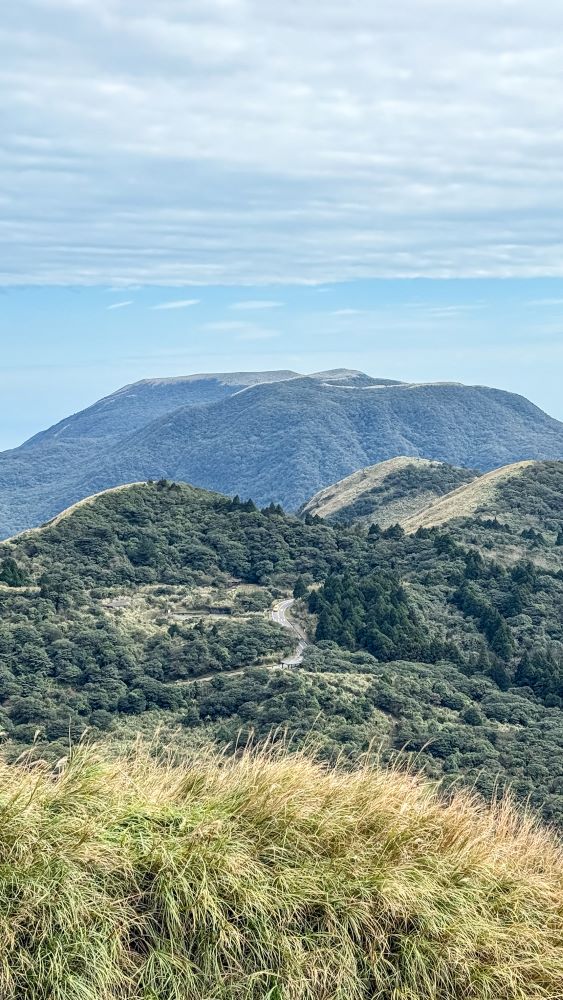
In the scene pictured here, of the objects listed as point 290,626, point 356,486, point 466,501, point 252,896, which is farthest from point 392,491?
point 252,896

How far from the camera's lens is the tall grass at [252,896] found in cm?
569

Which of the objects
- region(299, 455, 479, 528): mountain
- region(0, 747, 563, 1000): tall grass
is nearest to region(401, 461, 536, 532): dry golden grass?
region(299, 455, 479, 528): mountain

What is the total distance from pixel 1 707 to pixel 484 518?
3797 centimetres

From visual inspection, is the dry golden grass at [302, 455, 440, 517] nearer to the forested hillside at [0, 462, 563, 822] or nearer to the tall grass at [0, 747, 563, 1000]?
the forested hillside at [0, 462, 563, 822]

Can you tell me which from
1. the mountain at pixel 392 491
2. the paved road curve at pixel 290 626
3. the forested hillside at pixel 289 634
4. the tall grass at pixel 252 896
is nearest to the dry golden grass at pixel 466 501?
the forested hillside at pixel 289 634

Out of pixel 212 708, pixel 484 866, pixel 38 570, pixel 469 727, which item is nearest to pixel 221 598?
pixel 38 570

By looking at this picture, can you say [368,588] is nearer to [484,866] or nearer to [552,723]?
[552,723]

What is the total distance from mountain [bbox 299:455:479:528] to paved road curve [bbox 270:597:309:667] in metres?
36.3

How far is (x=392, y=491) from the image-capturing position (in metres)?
98.0

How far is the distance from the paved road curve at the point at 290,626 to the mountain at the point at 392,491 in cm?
3630

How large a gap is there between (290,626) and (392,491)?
52096 millimetres

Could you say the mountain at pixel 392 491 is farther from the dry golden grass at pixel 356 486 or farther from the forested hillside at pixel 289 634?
the forested hillside at pixel 289 634

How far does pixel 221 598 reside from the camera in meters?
51.8

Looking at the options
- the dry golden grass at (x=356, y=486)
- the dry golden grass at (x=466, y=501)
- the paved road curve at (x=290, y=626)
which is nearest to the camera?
the paved road curve at (x=290, y=626)
